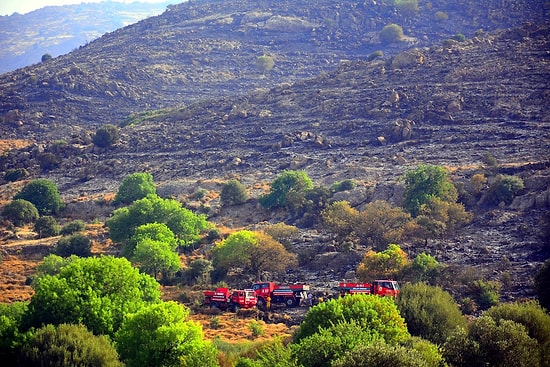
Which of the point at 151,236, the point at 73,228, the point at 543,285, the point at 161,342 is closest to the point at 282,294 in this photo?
the point at 151,236

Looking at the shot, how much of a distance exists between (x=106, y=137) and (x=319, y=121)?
24630 millimetres

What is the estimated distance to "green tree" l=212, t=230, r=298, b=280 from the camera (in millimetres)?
44022

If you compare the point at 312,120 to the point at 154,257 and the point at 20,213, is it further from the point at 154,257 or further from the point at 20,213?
the point at 154,257

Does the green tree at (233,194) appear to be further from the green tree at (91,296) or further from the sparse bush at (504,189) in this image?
the green tree at (91,296)

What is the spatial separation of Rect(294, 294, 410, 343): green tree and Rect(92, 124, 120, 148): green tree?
56925 mm

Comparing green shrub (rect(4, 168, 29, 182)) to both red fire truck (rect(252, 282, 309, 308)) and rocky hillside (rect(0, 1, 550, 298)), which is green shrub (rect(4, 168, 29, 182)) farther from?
red fire truck (rect(252, 282, 309, 308))

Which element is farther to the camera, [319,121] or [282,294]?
[319,121]

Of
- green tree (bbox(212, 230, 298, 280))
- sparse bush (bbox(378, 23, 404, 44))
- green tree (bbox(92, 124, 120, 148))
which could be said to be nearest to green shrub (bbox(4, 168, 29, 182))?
green tree (bbox(92, 124, 120, 148))

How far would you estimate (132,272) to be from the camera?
3139 centimetres

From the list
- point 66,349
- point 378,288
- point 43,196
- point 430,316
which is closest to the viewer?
point 66,349

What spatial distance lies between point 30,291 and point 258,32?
90616 mm

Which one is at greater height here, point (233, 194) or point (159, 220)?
point (159, 220)

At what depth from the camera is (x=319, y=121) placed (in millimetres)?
76375

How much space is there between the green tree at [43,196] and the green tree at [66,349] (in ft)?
127
